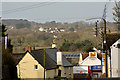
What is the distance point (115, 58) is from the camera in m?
30.8

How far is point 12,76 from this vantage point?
31359 millimetres

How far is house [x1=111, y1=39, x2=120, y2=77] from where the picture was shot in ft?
97.8

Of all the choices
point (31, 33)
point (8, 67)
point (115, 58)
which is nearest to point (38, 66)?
point (8, 67)

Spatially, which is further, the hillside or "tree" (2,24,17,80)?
the hillside

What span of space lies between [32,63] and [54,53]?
17.3ft

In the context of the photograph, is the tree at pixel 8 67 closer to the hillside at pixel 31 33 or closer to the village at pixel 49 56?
the village at pixel 49 56

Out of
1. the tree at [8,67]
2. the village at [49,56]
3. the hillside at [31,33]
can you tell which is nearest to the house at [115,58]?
the village at [49,56]

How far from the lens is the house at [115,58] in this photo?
97.8 ft

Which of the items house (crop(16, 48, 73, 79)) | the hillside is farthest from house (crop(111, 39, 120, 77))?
the hillside

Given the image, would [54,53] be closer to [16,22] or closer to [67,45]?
[16,22]

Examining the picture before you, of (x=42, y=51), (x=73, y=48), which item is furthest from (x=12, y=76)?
Answer: (x=73, y=48)

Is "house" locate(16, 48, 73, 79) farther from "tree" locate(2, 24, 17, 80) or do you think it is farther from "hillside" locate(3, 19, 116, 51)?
"hillside" locate(3, 19, 116, 51)

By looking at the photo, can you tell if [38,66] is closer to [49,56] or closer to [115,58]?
[49,56]

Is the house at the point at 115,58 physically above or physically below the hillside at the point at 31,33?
below
